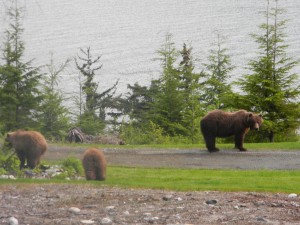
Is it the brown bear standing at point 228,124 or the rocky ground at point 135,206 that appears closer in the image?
the rocky ground at point 135,206

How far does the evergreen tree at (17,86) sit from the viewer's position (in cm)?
2003

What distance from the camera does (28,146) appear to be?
1197 cm

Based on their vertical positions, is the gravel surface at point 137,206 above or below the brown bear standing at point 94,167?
below

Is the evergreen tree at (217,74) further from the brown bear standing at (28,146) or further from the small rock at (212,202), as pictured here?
the small rock at (212,202)

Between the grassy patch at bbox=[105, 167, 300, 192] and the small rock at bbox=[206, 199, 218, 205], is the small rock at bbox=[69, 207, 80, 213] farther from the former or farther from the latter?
the grassy patch at bbox=[105, 167, 300, 192]

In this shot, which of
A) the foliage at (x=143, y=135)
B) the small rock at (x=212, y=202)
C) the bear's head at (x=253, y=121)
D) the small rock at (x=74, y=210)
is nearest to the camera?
the small rock at (x=74, y=210)

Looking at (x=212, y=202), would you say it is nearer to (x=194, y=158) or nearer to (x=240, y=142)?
(x=194, y=158)

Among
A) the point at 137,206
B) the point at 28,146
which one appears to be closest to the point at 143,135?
the point at 28,146

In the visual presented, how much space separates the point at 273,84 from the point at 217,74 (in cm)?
466

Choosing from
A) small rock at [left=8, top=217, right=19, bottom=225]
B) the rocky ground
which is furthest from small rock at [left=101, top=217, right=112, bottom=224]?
small rock at [left=8, top=217, right=19, bottom=225]

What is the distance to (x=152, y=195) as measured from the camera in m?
8.43

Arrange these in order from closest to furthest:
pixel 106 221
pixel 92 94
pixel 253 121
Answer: pixel 106 221
pixel 253 121
pixel 92 94

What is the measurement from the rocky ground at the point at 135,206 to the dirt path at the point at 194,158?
5088mm

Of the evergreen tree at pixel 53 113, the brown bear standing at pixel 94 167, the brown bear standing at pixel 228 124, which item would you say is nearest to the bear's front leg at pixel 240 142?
the brown bear standing at pixel 228 124
